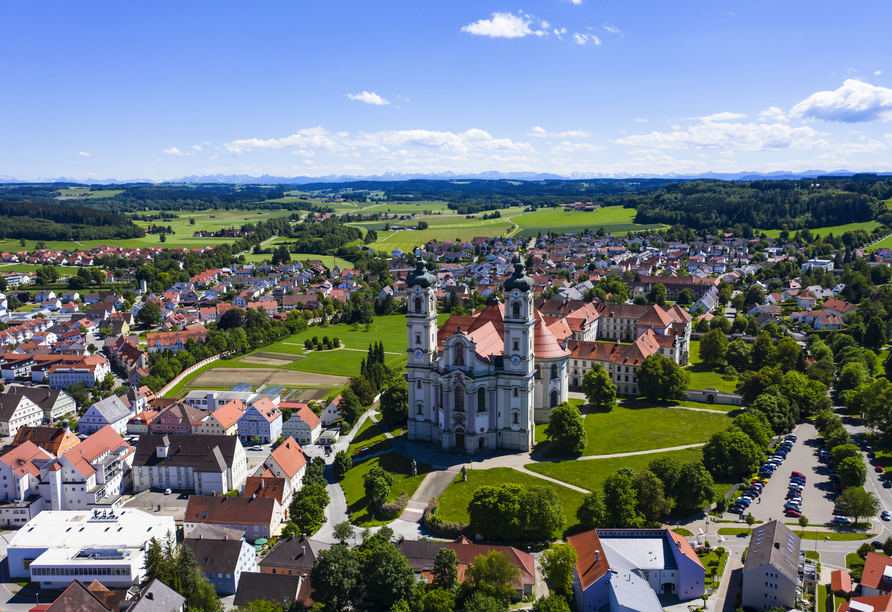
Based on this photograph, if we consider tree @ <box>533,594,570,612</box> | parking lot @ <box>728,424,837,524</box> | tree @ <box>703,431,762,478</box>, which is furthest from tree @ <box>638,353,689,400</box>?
tree @ <box>533,594,570,612</box>

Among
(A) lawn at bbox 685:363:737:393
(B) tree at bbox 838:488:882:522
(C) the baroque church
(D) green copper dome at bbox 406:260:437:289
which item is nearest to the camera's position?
(B) tree at bbox 838:488:882:522

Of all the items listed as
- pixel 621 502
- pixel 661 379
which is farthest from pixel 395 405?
pixel 661 379

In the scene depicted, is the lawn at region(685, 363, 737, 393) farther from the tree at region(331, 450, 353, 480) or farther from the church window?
the tree at region(331, 450, 353, 480)

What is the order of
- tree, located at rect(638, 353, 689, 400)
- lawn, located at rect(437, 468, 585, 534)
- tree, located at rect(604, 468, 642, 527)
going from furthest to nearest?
tree, located at rect(638, 353, 689, 400) < lawn, located at rect(437, 468, 585, 534) < tree, located at rect(604, 468, 642, 527)

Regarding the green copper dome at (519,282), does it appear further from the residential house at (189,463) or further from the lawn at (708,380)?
the lawn at (708,380)

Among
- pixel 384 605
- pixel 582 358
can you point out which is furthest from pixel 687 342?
pixel 384 605

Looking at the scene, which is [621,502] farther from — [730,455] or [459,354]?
[459,354]

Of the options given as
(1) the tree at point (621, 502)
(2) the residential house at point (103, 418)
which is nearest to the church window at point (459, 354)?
(1) the tree at point (621, 502)
